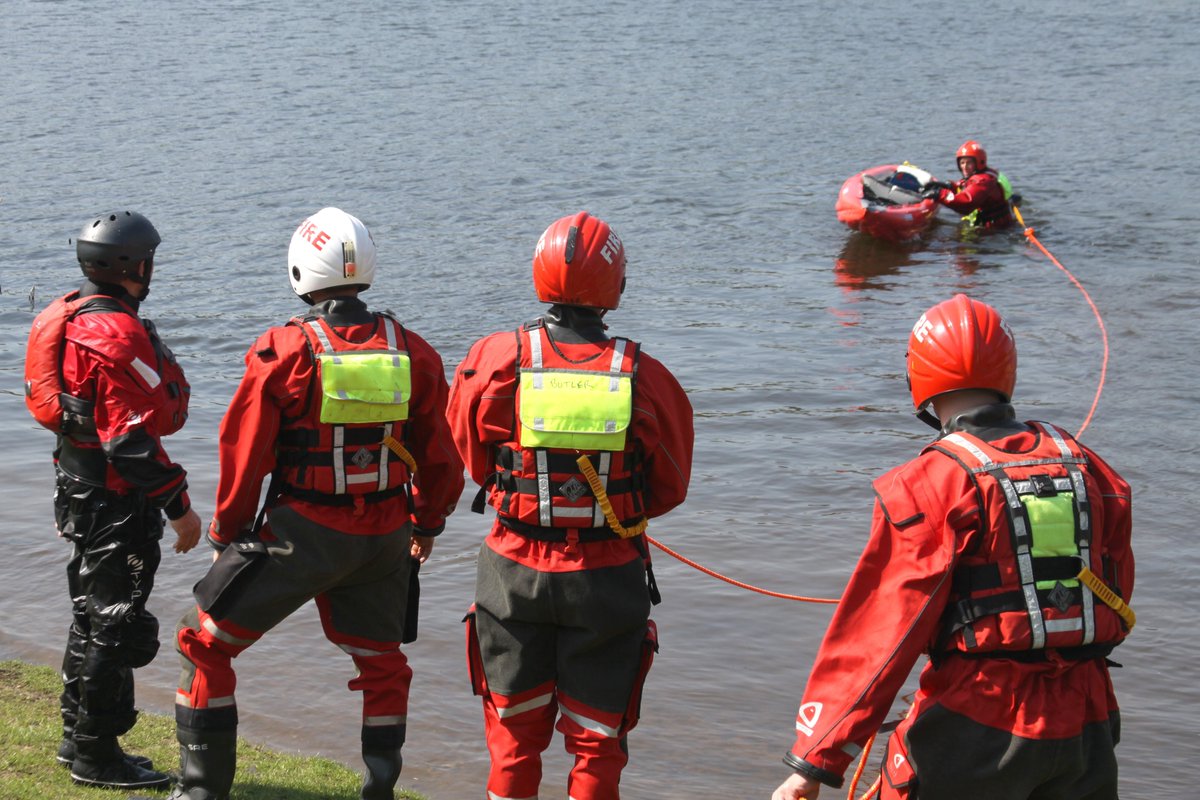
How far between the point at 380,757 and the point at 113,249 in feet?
6.88

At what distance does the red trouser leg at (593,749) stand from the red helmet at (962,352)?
1542 millimetres

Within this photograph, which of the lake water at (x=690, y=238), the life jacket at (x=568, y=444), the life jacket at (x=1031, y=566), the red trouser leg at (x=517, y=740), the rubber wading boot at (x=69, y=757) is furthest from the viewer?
the lake water at (x=690, y=238)

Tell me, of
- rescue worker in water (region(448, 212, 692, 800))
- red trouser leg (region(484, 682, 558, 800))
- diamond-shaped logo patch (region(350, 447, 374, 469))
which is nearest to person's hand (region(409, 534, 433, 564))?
diamond-shaped logo patch (region(350, 447, 374, 469))

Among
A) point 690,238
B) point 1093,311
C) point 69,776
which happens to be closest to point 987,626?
point 69,776

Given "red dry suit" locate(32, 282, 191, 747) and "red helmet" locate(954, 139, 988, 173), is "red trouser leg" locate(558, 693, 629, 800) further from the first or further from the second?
"red helmet" locate(954, 139, 988, 173)

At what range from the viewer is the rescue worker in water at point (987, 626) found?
3.43m

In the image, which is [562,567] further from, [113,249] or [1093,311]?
[1093,311]

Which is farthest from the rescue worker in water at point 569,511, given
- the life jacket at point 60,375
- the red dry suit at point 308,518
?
the life jacket at point 60,375

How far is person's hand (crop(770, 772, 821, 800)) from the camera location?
347 cm

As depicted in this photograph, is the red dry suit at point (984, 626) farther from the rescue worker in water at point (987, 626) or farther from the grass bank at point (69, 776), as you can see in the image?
the grass bank at point (69, 776)

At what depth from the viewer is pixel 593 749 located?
14.6 feet

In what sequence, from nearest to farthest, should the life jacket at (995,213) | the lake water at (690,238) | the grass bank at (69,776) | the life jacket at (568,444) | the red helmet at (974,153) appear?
the life jacket at (568,444)
the grass bank at (69,776)
the lake water at (690,238)
the red helmet at (974,153)
the life jacket at (995,213)

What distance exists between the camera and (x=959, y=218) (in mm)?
20734

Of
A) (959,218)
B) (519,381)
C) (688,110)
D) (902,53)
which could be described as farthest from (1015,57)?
(519,381)
